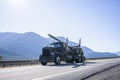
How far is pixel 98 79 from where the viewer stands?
17.4m

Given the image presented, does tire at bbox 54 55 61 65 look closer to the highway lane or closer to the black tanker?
the black tanker

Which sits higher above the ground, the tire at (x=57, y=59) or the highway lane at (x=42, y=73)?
the tire at (x=57, y=59)

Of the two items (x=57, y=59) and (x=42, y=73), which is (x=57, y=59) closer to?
(x=57, y=59)

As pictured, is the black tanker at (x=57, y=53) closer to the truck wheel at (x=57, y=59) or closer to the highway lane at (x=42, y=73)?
the truck wheel at (x=57, y=59)

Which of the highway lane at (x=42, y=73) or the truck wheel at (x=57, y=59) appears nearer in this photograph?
the highway lane at (x=42, y=73)

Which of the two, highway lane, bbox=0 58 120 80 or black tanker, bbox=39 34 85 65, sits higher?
black tanker, bbox=39 34 85 65

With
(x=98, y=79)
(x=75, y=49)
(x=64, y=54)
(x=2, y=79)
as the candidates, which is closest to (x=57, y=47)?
(x=64, y=54)

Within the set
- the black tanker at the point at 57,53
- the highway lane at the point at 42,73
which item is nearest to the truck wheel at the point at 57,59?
the black tanker at the point at 57,53

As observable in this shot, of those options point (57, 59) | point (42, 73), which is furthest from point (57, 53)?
point (42, 73)

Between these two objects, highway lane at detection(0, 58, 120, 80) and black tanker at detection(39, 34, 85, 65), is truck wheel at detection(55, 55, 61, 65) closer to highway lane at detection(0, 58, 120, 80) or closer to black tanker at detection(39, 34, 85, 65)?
black tanker at detection(39, 34, 85, 65)

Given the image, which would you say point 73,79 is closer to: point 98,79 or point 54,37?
point 98,79

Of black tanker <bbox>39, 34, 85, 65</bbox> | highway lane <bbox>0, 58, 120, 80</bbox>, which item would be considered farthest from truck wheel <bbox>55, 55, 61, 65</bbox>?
highway lane <bbox>0, 58, 120, 80</bbox>

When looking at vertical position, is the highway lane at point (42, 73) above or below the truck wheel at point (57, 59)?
below

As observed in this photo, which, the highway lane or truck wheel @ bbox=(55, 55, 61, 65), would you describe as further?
truck wheel @ bbox=(55, 55, 61, 65)
